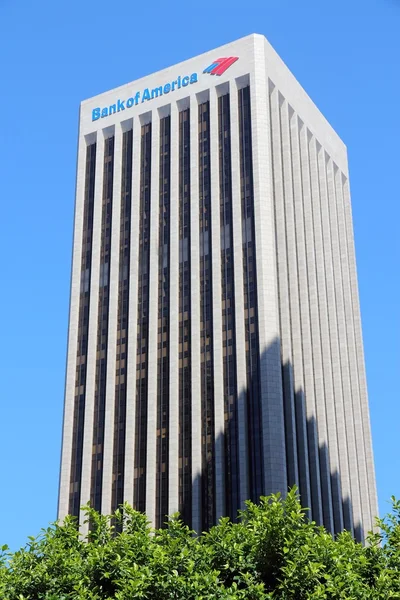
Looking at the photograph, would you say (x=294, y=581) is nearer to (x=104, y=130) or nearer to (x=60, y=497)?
(x=60, y=497)

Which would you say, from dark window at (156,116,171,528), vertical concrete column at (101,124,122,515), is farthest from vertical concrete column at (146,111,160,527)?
vertical concrete column at (101,124,122,515)

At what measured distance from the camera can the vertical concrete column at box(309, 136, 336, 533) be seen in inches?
3935

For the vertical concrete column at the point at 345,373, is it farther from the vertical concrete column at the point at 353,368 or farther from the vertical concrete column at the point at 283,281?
the vertical concrete column at the point at 283,281

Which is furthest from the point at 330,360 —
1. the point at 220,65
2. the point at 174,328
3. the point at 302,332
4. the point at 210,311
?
the point at 220,65

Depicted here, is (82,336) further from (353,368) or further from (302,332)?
(353,368)

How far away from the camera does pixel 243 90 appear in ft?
355

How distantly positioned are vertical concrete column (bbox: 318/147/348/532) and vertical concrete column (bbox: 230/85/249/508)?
16.8 meters

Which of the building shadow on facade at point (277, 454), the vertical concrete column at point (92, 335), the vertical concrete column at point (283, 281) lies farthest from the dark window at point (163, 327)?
the vertical concrete column at point (283, 281)

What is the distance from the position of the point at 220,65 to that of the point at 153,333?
34.6m

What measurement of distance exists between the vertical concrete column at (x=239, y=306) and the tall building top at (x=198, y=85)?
3.55m

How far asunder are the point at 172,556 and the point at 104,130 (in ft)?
274

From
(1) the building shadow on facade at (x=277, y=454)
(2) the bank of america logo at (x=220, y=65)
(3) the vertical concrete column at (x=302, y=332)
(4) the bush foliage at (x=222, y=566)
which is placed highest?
(2) the bank of america logo at (x=220, y=65)

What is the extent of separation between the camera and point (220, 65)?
110188 millimetres

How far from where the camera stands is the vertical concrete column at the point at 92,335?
9975cm
